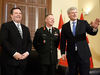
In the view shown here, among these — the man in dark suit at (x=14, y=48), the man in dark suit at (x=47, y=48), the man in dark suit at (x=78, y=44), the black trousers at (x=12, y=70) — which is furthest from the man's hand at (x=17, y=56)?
the man in dark suit at (x=78, y=44)

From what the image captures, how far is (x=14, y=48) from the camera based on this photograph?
1764mm

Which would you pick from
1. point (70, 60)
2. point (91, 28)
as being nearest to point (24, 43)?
point (70, 60)

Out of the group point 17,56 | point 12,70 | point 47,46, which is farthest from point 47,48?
point 12,70

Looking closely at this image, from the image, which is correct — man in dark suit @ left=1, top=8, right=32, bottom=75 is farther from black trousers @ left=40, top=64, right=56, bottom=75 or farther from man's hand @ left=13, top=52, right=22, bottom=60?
black trousers @ left=40, top=64, right=56, bottom=75

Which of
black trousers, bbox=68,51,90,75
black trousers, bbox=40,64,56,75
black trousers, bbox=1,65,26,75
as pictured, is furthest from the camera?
black trousers, bbox=40,64,56,75

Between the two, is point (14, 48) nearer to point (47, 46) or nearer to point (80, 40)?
point (47, 46)

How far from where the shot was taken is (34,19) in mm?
4340

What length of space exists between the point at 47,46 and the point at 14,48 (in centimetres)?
69

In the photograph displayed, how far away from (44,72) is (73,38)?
91 cm

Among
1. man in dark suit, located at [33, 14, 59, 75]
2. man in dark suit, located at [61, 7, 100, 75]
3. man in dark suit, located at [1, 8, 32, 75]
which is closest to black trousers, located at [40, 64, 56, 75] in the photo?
man in dark suit, located at [33, 14, 59, 75]

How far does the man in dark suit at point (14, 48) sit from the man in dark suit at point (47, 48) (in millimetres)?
365

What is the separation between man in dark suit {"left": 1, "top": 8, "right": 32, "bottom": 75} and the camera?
173 centimetres

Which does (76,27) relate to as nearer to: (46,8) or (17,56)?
(17,56)

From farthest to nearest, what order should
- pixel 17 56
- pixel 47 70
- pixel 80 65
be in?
1. pixel 47 70
2. pixel 17 56
3. pixel 80 65
